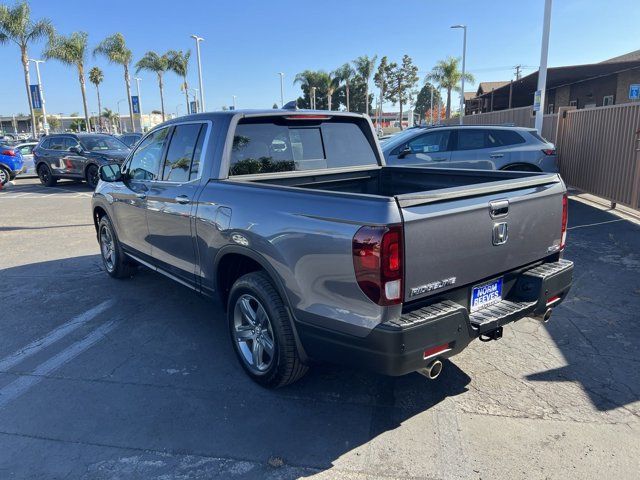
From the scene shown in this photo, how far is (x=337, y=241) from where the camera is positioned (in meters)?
2.63

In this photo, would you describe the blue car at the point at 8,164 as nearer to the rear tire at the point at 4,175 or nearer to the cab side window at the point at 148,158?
the rear tire at the point at 4,175

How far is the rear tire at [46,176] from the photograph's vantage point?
1683cm

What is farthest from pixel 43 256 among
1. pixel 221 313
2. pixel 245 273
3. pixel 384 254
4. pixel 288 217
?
pixel 384 254

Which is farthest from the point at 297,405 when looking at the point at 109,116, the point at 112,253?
the point at 109,116

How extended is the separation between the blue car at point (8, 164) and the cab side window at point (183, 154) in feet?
53.2

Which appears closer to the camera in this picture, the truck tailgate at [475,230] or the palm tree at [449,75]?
the truck tailgate at [475,230]

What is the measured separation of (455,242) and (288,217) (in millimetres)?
985

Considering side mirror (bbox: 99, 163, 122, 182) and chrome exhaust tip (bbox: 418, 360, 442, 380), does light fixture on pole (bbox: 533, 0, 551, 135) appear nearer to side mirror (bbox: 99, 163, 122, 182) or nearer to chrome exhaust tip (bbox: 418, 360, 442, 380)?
side mirror (bbox: 99, 163, 122, 182)

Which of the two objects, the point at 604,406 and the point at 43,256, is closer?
the point at 604,406

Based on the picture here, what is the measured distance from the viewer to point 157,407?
3.34 metres

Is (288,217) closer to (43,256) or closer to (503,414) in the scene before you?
(503,414)

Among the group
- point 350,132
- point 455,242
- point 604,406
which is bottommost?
point 604,406

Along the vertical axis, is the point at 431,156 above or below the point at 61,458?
above

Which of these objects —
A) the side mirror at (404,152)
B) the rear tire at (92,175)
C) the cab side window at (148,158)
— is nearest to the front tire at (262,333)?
the cab side window at (148,158)
